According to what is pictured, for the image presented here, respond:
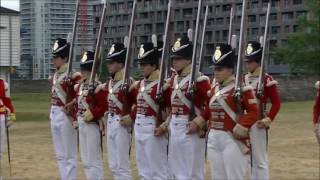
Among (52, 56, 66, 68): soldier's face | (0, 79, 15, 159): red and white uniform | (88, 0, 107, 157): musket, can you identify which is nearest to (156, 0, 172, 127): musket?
(88, 0, 107, 157): musket

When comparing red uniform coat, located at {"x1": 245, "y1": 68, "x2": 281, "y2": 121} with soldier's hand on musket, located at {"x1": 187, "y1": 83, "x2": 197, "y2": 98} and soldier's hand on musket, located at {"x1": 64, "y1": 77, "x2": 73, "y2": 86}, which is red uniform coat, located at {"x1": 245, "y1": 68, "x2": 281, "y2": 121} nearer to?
soldier's hand on musket, located at {"x1": 187, "y1": 83, "x2": 197, "y2": 98}

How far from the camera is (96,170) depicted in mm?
10023

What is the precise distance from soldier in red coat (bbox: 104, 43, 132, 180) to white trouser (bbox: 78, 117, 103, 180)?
0.81 ft

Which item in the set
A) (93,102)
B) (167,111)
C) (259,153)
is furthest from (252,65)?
(93,102)

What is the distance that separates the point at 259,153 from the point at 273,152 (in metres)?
7.02

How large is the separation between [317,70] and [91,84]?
52217mm

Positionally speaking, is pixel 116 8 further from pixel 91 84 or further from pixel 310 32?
pixel 310 32

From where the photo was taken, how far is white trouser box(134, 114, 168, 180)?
9242 millimetres

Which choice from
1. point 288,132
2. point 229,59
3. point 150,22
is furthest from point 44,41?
point 150,22

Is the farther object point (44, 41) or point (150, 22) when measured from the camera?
point (150, 22)

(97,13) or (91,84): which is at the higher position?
(97,13)

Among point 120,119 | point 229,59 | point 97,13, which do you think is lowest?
point 120,119

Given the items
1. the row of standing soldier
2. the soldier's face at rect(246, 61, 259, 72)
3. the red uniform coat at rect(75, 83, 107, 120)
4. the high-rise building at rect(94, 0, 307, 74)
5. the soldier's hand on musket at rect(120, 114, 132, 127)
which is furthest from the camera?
the high-rise building at rect(94, 0, 307, 74)

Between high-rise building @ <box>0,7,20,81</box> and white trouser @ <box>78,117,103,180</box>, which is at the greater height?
high-rise building @ <box>0,7,20,81</box>
